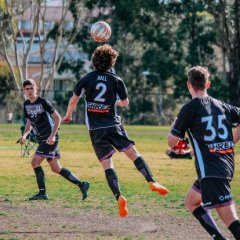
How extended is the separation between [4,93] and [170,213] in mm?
47488

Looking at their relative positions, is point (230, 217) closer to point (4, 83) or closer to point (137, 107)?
point (137, 107)

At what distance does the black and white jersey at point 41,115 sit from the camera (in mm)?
12375

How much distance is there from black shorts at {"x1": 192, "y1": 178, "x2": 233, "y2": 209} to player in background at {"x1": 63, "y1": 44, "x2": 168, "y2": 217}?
9.19 ft

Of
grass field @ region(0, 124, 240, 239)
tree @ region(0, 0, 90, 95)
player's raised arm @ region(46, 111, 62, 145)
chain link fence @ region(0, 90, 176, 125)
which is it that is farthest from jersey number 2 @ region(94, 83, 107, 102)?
chain link fence @ region(0, 90, 176, 125)

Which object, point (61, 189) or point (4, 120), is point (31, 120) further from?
point (4, 120)

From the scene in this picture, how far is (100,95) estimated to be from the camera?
1009cm

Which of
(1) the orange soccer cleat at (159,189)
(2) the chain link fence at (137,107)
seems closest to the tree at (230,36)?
(2) the chain link fence at (137,107)

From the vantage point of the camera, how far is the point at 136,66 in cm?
5581

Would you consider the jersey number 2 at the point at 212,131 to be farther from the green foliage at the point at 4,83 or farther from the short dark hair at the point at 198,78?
the green foliage at the point at 4,83

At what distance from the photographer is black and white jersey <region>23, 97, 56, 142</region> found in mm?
12375

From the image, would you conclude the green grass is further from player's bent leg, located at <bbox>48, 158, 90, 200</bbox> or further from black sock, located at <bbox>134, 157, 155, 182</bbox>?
black sock, located at <bbox>134, 157, 155, 182</bbox>

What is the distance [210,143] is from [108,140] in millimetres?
3113

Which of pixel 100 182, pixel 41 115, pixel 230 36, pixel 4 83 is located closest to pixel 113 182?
pixel 41 115

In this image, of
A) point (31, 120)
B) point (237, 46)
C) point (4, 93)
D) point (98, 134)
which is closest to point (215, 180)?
point (98, 134)
